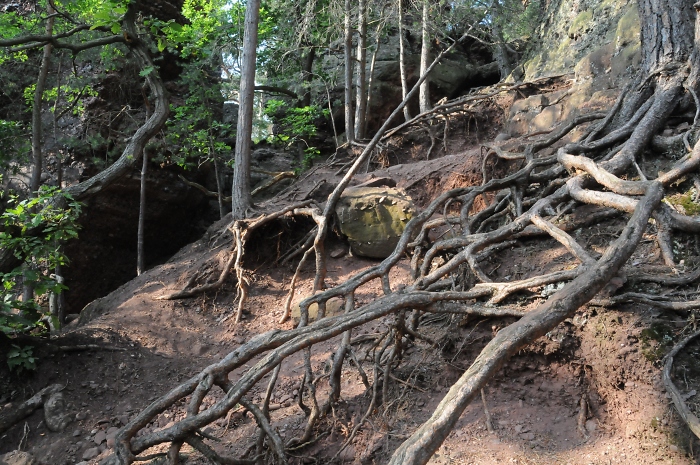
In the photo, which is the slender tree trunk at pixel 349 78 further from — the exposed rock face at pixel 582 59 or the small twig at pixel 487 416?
the small twig at pixel 487 416

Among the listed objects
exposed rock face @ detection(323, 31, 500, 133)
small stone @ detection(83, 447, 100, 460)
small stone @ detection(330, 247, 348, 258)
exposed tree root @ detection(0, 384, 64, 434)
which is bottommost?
small stone @ detection(83, 447, 100, 460)

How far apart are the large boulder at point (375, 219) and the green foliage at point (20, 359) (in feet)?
14.1

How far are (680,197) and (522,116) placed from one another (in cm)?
535

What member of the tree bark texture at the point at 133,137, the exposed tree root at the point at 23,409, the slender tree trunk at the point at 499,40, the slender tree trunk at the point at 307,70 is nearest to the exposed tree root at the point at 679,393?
the exposed tree root at the point at 23,409

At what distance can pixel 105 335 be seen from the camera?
Answer: 23.0 feet

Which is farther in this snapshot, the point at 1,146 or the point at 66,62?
the point at 66,62

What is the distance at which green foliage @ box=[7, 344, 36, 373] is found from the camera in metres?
6.17

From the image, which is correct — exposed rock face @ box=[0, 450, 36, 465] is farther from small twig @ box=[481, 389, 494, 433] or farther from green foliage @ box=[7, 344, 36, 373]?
small twig @ box=[481, 389, 494, 433]

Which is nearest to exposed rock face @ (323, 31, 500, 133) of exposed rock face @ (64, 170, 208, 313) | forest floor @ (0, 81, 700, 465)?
exposed rock face @ (64, 170, 208, 313)

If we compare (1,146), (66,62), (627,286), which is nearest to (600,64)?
(627,286)

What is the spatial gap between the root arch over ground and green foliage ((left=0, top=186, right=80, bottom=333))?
10.3ft

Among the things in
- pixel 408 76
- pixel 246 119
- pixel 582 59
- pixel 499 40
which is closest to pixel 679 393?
pixel 582 59

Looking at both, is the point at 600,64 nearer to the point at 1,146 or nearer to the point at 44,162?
the point at 1,146

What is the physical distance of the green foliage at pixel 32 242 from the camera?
6.18m
